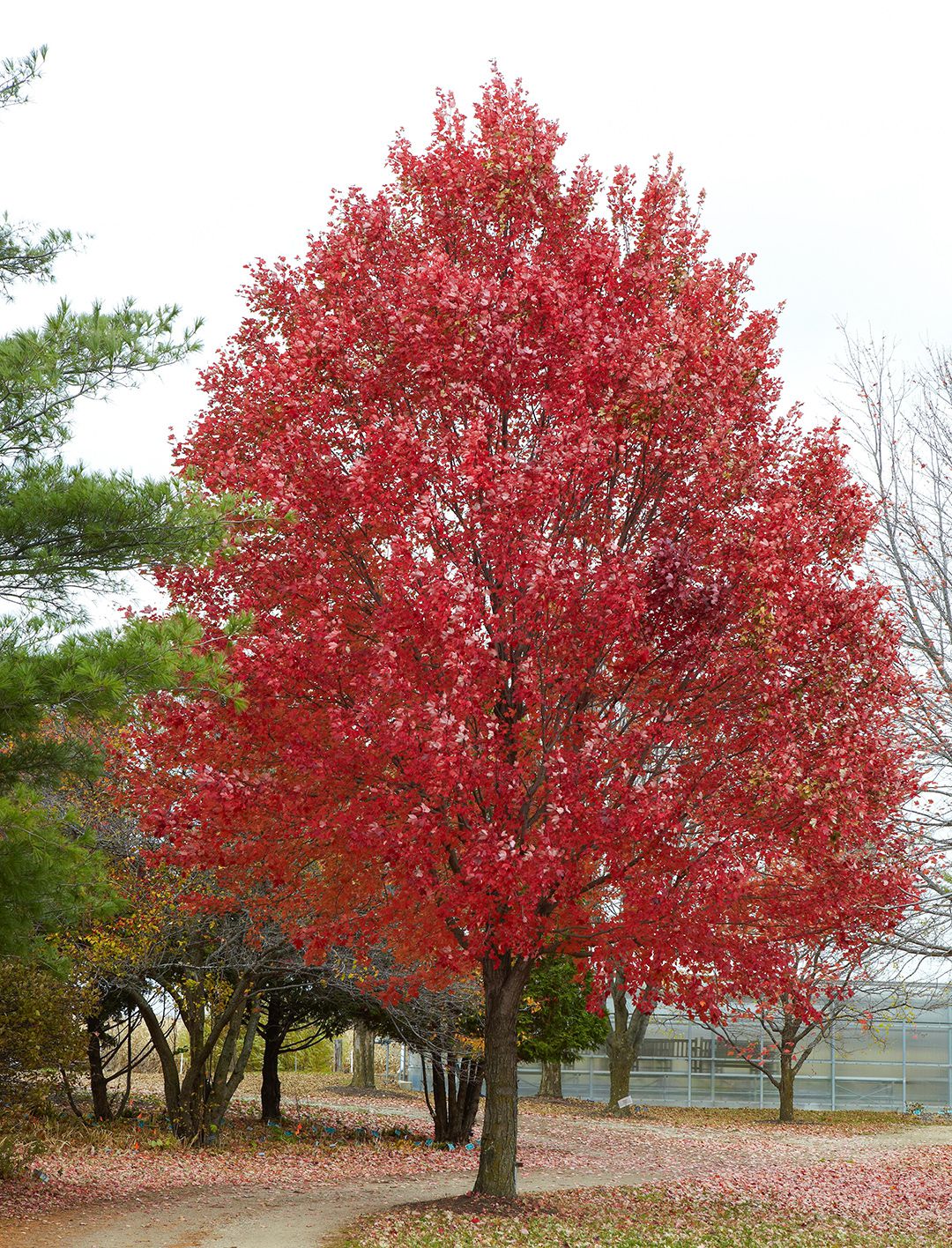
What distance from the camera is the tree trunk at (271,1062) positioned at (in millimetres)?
20188

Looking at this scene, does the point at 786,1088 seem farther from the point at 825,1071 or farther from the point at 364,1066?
the point at 364,1066

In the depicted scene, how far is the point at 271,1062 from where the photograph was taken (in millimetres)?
20578

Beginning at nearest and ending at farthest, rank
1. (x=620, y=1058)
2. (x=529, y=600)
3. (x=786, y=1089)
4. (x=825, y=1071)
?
(x=529, y=600), (x=786, y=1089), (x=620, y=1058), (x=825, y=1071)

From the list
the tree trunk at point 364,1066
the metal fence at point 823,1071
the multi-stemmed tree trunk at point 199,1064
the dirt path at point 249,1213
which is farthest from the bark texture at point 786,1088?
the multi-stemmed tree trunk at point 199,1064

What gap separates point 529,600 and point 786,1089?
82.6 ft

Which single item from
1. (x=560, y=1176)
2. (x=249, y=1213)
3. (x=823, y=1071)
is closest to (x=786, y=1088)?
Result: (x=823, y=1071)

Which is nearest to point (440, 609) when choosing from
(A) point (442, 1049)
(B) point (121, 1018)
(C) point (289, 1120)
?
(A) point (442, 1049)

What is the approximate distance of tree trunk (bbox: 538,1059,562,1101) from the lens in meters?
33.1

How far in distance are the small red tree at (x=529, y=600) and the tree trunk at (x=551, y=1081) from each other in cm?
2311

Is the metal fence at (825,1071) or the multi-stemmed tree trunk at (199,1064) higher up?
the multi-stemmed tree trunk at (199,1064)

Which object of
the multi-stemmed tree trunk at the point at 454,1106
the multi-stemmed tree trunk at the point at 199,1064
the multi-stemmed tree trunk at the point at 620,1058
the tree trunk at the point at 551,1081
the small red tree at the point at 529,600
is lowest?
the tree trunk at the point at 551,1081

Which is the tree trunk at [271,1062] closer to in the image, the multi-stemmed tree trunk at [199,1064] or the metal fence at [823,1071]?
the multi-stemmed tree trunk at [199,1064]

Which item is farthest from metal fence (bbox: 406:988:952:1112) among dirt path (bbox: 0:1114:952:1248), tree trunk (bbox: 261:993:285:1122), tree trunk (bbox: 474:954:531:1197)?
tree trunk (bbox: 474:954:531:1197)

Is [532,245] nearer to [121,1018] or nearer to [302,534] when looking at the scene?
[302,534]
